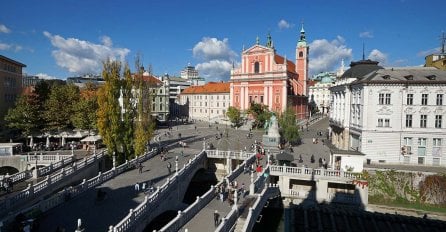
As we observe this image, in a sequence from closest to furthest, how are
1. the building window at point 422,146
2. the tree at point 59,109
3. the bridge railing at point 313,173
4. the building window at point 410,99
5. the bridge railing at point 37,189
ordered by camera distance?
the bridge railing at point 37,189 → the bridge railing at point 313,173 → the building window at point 422,146 → the building window at point 410,99 → the tree at point 59,109

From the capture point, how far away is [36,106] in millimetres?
47719

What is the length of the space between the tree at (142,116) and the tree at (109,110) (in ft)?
6.72

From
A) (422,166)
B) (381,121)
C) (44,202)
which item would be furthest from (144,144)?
(422,166)

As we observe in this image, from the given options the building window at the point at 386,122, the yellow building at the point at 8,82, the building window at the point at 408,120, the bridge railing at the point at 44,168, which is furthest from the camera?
the yellow building at the point at 8,82

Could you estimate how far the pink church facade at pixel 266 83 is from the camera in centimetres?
8576

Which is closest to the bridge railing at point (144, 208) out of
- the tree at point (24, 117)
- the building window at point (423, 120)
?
the building window at point (423, 120)

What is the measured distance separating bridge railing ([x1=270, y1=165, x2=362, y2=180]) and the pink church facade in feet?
162

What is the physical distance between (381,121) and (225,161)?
1882cm

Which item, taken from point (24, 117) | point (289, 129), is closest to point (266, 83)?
point (289, 129)

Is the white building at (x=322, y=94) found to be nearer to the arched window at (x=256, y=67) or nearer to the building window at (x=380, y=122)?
the arched window at (x=256, y=67)

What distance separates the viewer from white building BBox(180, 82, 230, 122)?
352ft

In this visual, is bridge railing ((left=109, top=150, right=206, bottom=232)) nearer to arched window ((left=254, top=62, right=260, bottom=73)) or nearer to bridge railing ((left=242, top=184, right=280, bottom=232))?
bridge railing ((left=242, top=184, right=280, bottom=232))

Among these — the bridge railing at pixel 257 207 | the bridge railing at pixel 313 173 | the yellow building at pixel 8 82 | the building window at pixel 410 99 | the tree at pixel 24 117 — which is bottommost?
the bridge railing at pixel 257 207

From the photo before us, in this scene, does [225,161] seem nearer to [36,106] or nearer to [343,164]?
[343,164]
